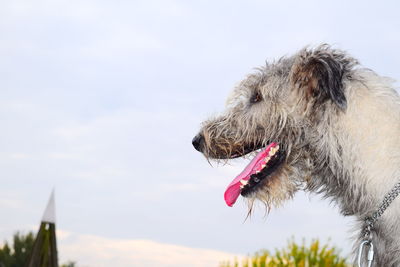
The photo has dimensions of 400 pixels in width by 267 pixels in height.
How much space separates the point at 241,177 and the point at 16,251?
11.9 m

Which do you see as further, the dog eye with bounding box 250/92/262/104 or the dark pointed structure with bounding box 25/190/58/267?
the dark pointed structure with bounding box 25/190/58/267

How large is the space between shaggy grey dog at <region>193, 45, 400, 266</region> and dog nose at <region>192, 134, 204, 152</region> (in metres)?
0.01

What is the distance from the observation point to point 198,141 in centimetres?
626

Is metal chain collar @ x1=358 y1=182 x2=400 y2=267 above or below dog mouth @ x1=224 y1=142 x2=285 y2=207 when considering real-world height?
below

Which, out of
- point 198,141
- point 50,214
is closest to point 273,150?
point 198,141

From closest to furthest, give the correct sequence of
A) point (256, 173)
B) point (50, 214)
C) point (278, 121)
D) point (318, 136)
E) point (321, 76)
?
point (321, 76) → point (318, 136) → point (278, 121) → point (256, 173) → point (50, 214)

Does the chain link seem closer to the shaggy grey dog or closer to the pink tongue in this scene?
the shaggy grey dog

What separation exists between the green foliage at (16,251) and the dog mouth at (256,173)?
11.5m

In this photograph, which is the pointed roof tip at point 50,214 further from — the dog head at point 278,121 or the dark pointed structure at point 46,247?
the dog head at point 278,121

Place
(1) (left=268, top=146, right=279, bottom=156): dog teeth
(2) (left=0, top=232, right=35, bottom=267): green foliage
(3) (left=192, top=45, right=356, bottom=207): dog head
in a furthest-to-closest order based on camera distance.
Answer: (2) (left=0, top=232, right=35, bottom=267): green foliage, (1) (left=268, top=146, right=279, bottom=156): dog teeth, (3) (left=192, top=45, right=356, bottom=207): dog head

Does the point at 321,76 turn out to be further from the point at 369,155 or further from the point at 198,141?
the point at 198,141

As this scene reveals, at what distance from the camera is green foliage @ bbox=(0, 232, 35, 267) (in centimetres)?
1620

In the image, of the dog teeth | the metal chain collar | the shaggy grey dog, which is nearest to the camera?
the metal chain collar

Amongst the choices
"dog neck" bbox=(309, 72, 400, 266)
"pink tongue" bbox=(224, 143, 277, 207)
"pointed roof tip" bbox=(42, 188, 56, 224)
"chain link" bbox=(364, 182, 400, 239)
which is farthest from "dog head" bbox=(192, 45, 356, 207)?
"pointed roof tip" bbox=(42, 188, 56, 224)
